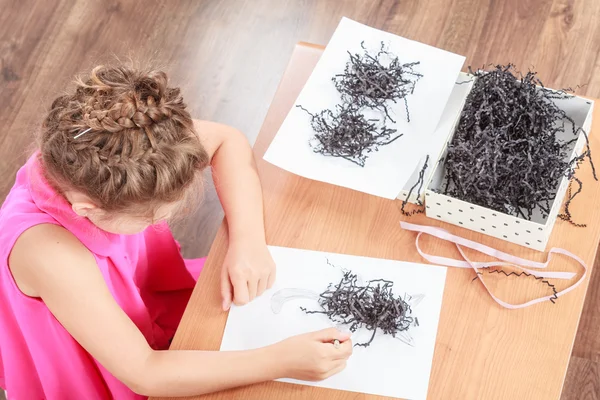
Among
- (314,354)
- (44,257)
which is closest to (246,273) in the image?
(314,354)

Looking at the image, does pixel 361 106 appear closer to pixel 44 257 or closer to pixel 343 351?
pixel 343 351

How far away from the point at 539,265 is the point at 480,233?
11 cm

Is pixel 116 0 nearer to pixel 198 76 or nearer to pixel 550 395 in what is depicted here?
pixel 198 76

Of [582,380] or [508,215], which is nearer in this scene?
[508,215]

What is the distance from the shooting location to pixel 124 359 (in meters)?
1.13

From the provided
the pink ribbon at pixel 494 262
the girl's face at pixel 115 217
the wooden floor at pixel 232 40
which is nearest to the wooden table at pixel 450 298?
the pink ribbon at pixel 494 262

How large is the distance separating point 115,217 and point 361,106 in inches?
18.8

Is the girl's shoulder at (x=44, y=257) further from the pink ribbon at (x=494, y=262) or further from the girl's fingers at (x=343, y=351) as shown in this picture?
the pink ribbon at (x=494, y=262)

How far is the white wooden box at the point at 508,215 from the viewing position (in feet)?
3.71

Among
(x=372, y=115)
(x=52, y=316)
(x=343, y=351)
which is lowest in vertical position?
(x=52, y=316)

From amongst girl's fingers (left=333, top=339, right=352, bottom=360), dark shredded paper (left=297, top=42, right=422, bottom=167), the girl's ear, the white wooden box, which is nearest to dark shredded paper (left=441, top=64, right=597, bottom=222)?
the white wooden box

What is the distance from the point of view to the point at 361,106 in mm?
1292

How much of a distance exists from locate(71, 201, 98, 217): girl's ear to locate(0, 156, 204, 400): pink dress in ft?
0.21

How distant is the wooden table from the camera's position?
3.55 feet
